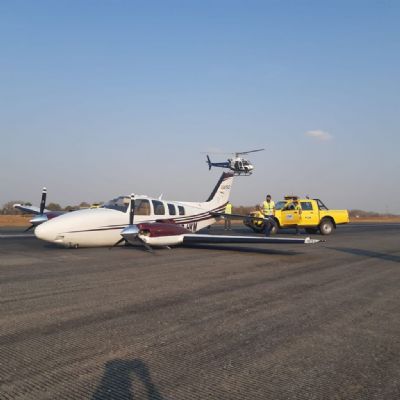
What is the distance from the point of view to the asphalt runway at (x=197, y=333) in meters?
3.20

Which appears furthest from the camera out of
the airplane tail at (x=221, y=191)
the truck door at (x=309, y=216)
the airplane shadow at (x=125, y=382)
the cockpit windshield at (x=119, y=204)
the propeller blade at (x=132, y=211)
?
the truck door at (x=309, y=216)

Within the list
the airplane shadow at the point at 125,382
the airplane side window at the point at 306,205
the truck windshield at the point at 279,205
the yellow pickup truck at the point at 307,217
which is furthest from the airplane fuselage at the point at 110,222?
the airplane side window at the point at 306,205

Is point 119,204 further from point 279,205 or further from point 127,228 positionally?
point 279,205

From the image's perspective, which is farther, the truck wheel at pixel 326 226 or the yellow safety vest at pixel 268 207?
the truck wheel at pixel 326 226

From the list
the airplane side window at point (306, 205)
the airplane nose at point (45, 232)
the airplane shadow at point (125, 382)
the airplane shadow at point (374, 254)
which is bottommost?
the airplane shadow at point (125, 382)

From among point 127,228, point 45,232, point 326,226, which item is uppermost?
point 326,226

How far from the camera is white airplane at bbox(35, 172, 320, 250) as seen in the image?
1190cm

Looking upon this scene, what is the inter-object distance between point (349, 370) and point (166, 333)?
2034 millimetres

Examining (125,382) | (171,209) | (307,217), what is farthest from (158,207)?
(125,382)

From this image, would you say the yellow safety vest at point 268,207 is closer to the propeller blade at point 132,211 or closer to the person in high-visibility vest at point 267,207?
the person in high-visibility vest at point 267,207

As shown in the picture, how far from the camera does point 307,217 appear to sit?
74.9ft

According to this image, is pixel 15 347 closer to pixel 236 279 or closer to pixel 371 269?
pixel 236 279

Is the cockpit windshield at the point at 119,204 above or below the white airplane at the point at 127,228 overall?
above

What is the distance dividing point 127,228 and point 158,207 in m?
3.11
